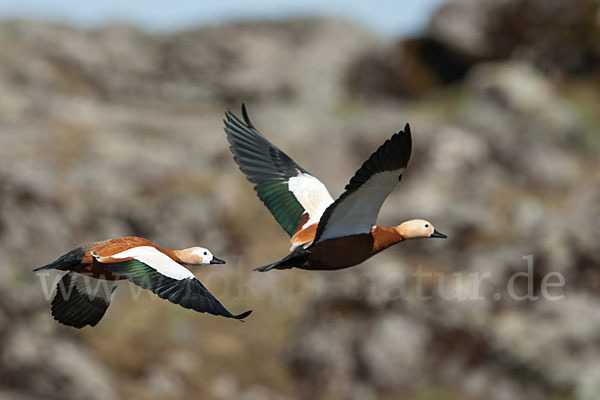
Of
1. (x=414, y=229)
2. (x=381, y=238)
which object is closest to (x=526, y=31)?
(x=414, y=229)

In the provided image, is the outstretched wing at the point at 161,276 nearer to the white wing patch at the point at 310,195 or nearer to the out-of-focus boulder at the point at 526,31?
the white wing patch at the point at 310,195

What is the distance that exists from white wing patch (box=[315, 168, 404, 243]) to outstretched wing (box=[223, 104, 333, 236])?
2.62 ft

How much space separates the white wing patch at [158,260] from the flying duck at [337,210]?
1.62 feet

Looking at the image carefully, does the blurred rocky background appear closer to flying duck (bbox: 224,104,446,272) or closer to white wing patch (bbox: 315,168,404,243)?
flying duck (bbox: 224,104,446,272)

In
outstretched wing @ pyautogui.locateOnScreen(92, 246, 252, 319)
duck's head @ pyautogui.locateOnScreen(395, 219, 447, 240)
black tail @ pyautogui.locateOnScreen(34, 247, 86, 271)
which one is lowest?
outstretched wing @ pyautogui.locateOnScreen(92, 246, 252, 319)

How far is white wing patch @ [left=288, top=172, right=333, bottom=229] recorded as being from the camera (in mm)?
6121

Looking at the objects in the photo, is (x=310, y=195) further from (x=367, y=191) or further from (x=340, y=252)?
(x=367, y=191)

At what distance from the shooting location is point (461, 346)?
1227cm

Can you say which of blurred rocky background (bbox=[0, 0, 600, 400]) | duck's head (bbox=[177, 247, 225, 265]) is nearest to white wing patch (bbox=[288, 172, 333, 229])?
duck's head (bbox=[177, 247, 225, 265])

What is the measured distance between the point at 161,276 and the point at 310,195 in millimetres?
1888

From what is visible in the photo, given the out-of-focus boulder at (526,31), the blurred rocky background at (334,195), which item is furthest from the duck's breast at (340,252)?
the out-of-focus boulder at (526,31)

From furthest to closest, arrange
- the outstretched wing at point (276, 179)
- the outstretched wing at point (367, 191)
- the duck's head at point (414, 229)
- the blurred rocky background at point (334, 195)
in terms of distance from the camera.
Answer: the blurred rocky background at point (334, 195), the outstretched wing at point (276, 179), the duck's head at point (414, 229), the outstretched wing at point (367, 191)

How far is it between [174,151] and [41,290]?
16.9ft

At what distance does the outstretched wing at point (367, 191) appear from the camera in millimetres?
4910
